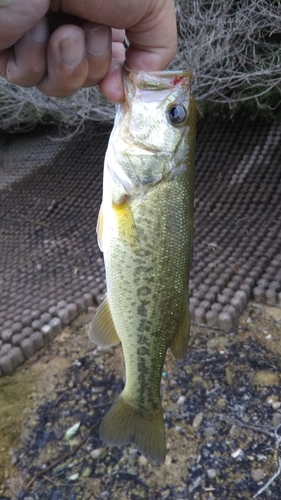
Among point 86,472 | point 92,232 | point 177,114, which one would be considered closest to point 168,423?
point 86,472

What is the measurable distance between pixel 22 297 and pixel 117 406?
310 cm

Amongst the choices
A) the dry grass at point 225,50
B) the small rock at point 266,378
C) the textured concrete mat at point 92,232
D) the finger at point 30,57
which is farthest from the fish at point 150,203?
the dry grass at point 225,50

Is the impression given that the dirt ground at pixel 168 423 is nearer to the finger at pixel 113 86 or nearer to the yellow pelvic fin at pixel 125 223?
the yellow pelvic fin at pixel 125 223

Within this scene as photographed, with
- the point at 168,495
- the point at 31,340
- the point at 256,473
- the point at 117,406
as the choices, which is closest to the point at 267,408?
the point at 256,473

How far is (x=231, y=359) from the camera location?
12.2 feet

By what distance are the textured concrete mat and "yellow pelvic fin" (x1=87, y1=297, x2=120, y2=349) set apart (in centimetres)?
226

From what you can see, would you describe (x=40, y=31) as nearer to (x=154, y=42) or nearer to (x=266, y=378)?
(x=154, y=42)

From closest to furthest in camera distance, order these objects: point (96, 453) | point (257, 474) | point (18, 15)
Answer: point (18, 15)
point (257, 474)
point (96, 453)

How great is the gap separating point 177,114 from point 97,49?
348mm

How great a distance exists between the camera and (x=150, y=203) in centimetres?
171

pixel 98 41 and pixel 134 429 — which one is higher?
pixel 98 41

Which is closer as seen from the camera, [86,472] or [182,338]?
[182,338]

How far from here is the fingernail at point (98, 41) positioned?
62.7 inches

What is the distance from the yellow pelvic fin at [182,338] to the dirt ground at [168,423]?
57.5 inches
